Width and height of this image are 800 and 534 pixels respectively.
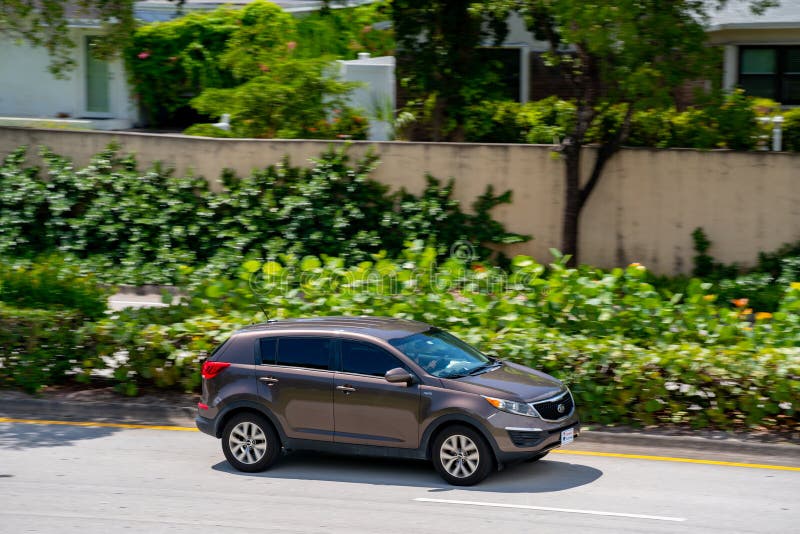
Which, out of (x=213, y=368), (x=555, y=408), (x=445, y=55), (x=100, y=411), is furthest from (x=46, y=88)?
(x=555, y=408)

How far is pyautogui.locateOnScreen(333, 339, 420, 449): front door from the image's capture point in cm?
1003

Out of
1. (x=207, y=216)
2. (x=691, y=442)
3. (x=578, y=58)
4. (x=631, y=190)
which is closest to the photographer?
(x=691, y=442)

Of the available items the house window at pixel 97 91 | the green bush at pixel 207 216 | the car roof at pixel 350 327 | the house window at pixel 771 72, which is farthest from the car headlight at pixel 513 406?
the house window at pixel 97 91

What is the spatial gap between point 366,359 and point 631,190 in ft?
40.9

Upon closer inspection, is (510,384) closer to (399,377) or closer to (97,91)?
(399,377)

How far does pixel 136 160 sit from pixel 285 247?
4365 mm

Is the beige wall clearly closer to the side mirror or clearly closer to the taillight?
the taillight

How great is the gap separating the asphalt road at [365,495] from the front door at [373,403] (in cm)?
45

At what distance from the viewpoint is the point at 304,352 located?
1059 cm

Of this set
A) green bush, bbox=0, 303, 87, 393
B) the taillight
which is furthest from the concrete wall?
the taillight

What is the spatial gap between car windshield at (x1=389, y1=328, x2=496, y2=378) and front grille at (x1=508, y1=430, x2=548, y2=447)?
34.3 inches

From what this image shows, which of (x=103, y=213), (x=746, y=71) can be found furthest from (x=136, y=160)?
(x=746, y=71)

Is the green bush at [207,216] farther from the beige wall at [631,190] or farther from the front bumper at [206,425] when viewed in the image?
the front bumper at [206,425]

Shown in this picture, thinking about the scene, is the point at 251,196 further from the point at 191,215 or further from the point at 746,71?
the point at 746,71
